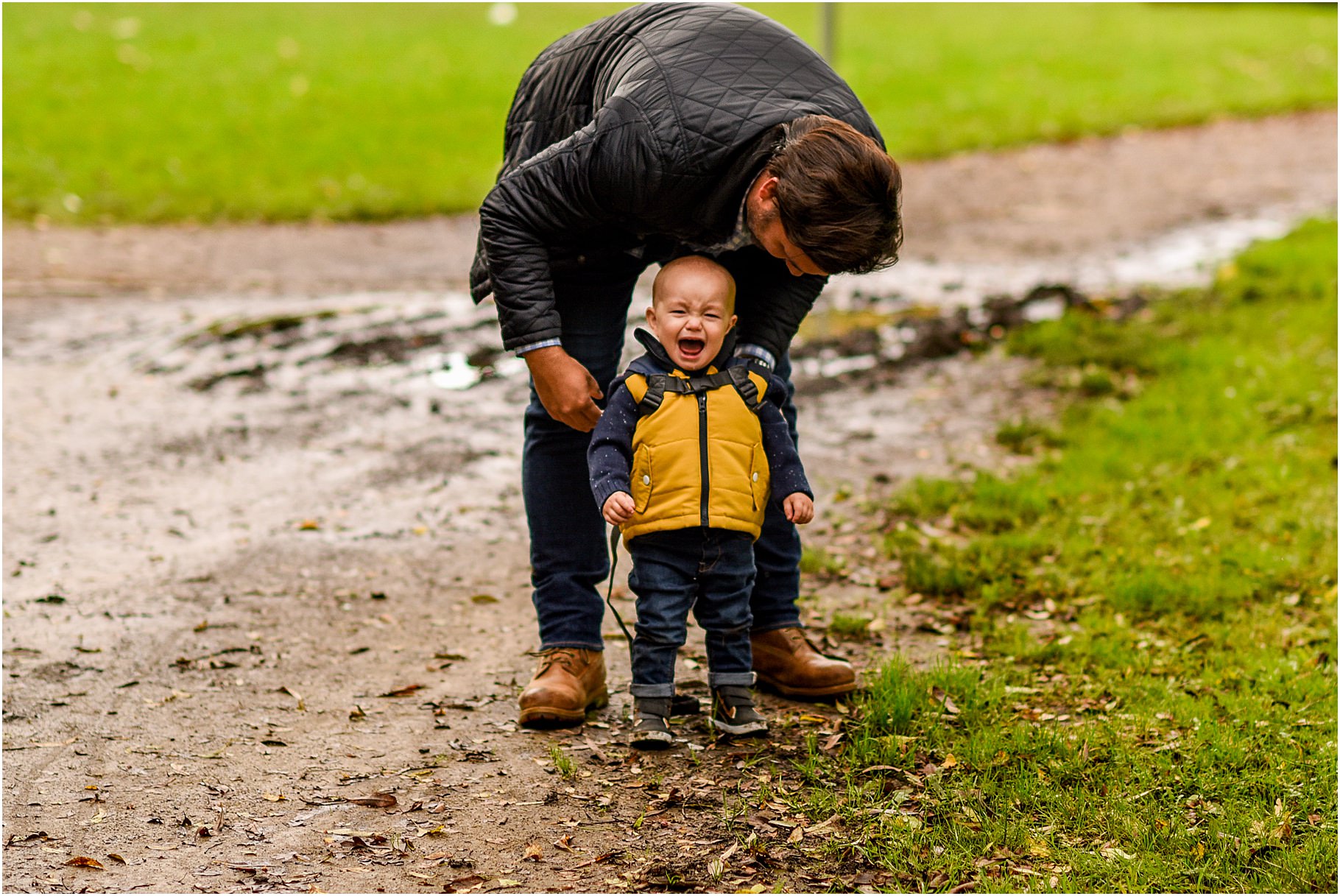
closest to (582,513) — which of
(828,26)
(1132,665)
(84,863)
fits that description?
(84,863)

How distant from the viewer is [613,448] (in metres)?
3.19

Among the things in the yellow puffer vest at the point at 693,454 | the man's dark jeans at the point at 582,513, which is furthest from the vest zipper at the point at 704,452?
the man's dark jeans at the point at 582,513

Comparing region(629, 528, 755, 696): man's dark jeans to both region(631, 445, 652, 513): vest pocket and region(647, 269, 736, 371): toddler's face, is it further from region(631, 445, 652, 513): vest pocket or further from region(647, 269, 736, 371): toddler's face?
region(647, 269, 736, 371): toddler's face

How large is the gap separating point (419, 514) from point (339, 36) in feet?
42.9

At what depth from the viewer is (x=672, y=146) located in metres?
2.86

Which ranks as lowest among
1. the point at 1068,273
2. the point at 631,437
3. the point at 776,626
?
the point at 776,626

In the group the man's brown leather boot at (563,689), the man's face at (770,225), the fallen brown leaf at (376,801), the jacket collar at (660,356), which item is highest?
the man's face at (770,225)

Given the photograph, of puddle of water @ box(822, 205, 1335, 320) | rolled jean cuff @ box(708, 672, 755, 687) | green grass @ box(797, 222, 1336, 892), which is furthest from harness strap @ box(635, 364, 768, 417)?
puddle of water @ box(822, 205, 1335, 320)

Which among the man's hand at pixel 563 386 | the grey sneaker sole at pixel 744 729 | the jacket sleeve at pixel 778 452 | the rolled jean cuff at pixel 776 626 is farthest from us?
the rolled jean cuff at pixel 776 626

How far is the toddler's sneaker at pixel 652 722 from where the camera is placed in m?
3.34

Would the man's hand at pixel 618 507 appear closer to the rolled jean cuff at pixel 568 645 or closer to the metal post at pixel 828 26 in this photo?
the rolled jean cuff at pixel 568 645

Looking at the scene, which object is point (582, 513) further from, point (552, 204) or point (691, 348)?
point (552, 204)

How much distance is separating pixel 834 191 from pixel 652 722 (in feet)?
4.70

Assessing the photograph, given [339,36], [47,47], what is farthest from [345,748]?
[339,36]
